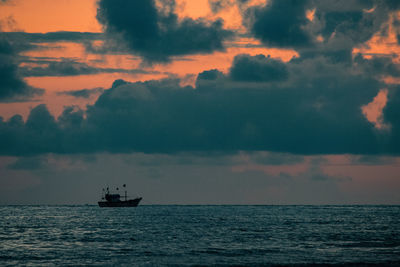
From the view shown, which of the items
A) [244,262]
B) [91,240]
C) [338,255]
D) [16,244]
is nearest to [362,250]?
[338,255]

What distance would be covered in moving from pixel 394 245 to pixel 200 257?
1118 inches

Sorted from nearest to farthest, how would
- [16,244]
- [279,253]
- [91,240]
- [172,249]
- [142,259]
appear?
[142,259], [279,253], [172,249], [16,244], [91,240]

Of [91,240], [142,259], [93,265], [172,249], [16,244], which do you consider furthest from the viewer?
[91,240]

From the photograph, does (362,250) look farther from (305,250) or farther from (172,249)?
(172,249)

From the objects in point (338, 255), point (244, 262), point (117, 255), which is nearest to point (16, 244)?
point (117, 255)

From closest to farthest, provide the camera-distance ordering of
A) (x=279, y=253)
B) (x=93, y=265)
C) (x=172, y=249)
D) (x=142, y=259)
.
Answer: (x=93, y=265), (x=142, y=259), (x=279, y=253), (x=172, y=249)

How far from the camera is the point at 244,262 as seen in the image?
184 feet

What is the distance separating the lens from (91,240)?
82125 millimetres

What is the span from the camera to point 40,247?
71.4m

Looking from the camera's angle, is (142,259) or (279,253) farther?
(279,253)

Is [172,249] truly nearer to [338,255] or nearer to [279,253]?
[279,253]

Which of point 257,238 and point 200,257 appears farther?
point 257,238

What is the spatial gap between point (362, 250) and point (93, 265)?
3288 cm

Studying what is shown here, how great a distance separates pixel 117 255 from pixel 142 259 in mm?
4963
